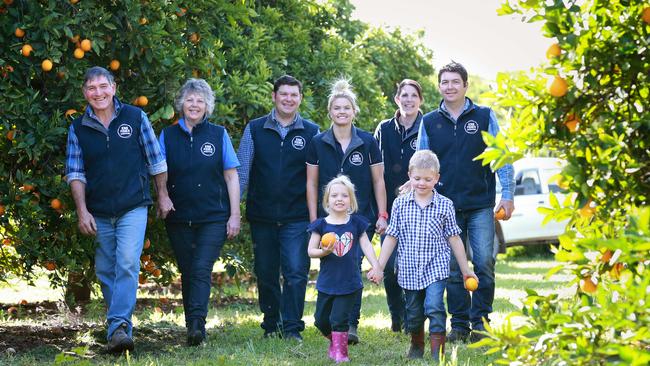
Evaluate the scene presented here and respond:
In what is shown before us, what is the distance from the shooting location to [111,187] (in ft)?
22.6

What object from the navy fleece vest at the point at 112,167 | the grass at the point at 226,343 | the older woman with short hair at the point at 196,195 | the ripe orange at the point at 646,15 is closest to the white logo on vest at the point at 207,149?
the older woman with short hair at the point at 196,195

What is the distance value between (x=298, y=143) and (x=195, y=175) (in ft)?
3.04

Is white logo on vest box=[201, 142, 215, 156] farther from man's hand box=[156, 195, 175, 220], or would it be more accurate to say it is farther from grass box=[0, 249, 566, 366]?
grass box=[0, 249, 566, 366]

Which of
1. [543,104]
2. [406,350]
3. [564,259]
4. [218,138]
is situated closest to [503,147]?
[543,104]

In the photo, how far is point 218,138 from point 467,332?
257 centimetres

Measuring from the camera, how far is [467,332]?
7617 mm

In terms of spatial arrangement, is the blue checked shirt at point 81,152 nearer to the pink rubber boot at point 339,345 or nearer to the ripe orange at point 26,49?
the ripe orange at point 26,49

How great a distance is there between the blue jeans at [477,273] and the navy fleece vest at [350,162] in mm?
790

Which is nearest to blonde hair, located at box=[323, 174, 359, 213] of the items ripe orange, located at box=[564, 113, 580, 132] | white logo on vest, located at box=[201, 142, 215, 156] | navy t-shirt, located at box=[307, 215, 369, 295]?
navy t-shirt, located at box=[307, 215, 369, 295]

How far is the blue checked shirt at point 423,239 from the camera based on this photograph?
6.46m

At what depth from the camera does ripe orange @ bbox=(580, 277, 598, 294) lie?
11.8 feet

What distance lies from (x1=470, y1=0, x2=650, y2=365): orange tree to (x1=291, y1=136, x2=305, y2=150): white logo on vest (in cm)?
409

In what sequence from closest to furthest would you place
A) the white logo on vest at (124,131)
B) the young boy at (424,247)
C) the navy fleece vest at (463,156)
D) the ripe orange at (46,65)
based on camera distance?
the young boy at (424,247) → the ripe orange at (46,65) → the white logo on vest at (124,131) → the navy fleece vest at (463,156)

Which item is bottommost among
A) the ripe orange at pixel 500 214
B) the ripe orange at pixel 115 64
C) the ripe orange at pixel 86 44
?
the ripe orange at pixel 500 214
